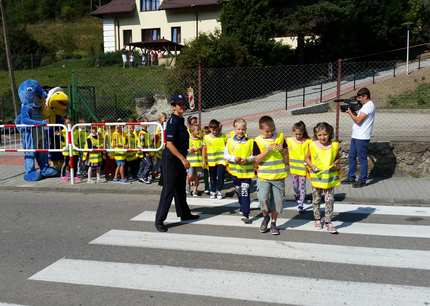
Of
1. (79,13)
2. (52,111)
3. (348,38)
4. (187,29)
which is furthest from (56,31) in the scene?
(52,111)

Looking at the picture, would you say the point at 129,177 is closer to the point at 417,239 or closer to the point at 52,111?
the point at 52,111

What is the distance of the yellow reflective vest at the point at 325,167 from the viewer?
659 centimetres

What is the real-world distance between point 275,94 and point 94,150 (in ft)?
44.3

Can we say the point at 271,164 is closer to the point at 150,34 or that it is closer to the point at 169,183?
the point at 169,183

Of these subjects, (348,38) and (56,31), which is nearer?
(348,38)

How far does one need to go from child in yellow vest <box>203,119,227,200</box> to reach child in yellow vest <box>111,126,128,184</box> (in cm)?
218

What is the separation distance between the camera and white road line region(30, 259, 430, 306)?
4.48m

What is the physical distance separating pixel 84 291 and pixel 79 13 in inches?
3268

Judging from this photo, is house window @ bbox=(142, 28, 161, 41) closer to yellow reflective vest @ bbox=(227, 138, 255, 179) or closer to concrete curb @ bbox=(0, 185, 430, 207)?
concrete curb @ bbox=(0, 185, 430, 207)

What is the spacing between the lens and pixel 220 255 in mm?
5754

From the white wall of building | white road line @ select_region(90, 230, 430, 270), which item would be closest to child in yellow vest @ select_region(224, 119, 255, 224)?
white road line @ select_region(90, 230, 430, 270)

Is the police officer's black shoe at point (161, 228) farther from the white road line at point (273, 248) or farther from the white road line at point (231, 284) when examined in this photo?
the white road line at point (231, 284)

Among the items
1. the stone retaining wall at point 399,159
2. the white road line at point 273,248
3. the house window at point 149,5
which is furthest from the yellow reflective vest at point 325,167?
the house window at point 149,5

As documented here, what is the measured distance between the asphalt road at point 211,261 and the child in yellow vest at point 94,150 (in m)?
2.63
